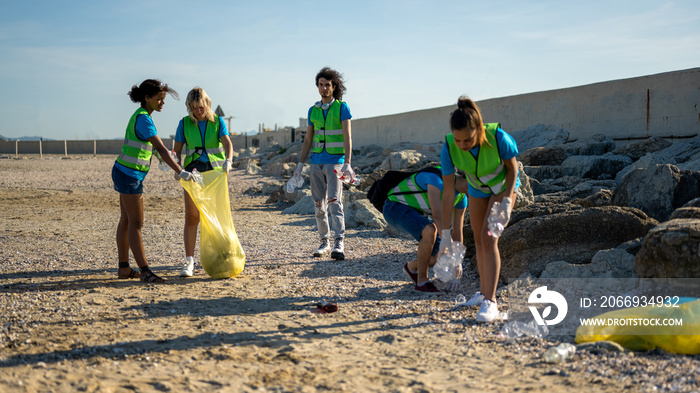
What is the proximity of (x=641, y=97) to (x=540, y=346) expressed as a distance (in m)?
10.5

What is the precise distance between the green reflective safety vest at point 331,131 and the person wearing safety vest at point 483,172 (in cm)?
236

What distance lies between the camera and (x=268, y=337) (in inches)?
139

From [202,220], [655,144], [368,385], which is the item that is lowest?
[368,385]

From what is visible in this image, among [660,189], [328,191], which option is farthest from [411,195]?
[660,189]

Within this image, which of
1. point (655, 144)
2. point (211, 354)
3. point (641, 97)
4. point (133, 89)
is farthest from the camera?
point (641, 97)

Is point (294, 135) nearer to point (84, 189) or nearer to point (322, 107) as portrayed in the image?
point (84, 189)

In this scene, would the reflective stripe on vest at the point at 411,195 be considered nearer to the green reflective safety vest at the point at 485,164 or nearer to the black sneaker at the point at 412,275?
the black sneaker at the point at 412,275

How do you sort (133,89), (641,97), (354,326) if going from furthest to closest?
(641,97), (133,89), (354,326)

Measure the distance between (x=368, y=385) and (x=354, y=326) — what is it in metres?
1.04

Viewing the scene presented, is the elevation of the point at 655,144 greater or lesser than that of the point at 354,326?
greater

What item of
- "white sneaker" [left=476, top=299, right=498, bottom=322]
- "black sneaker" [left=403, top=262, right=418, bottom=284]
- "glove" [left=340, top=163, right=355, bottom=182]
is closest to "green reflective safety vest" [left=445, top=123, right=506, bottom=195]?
"white sneaker" [left=476, top=299, right=498, bottom=322]

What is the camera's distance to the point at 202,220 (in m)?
5.06

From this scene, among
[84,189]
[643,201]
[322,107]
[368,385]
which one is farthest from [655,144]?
[84,189]

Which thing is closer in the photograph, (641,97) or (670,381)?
(670,381)
